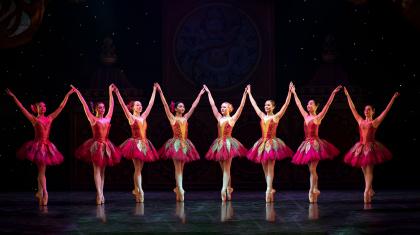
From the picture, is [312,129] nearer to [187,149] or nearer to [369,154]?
[369,154]

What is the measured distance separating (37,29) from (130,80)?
1689mm

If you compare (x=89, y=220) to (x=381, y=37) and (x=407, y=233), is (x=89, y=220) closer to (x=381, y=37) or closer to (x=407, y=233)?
(x=407, y=233)

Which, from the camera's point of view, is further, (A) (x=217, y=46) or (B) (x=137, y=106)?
(A) (x=217, y=46)

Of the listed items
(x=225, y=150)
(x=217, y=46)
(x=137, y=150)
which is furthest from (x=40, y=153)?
(x=217, y=46)

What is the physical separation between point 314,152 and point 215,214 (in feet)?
6.41

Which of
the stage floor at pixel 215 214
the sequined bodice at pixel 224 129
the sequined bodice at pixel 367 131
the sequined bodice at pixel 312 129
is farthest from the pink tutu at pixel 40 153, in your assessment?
the sequined bodice at pixel 367 131

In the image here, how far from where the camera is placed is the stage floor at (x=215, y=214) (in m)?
7.23

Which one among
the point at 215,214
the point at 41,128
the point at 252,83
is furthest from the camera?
the point at 252,83

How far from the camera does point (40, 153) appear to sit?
9.60 metres

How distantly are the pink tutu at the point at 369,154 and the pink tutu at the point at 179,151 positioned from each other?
220 centimetres

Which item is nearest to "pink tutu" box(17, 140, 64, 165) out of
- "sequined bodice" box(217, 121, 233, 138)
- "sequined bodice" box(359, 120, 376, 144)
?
"sequined bodice" box(217, 121, 233, 138)

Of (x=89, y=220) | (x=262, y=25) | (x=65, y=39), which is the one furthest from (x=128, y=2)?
(x=89, y=220)

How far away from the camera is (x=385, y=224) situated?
745 cm

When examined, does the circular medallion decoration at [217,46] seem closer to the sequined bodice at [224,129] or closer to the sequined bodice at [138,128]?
the sequined bodice at [224,129]
